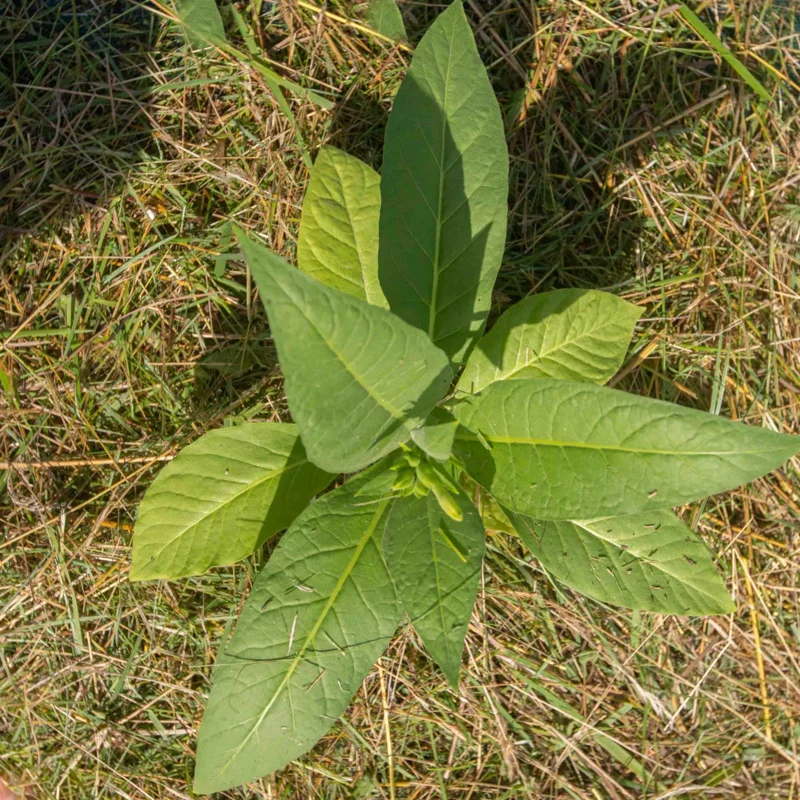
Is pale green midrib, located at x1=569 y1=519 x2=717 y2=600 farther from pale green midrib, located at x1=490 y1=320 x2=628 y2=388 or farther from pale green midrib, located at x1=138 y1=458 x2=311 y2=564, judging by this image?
pale green midrib, located at x1=138 y1=458 x2=311 y2=564

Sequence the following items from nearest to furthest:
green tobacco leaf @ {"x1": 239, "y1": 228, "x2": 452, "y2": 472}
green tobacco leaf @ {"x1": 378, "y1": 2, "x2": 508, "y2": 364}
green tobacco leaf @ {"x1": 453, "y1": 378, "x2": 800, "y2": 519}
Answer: green tobacco leaf @ {"x1": 239, "y1": 228, "x2": 452, "y2": 472} → green tobacco leaf @ {"x1": 453, "y1": 378, "x2": 800, "y2": 519} → green tobacco leaf @ {"x1": 378, "y1": 2, "x2": 508, "y2": 364}

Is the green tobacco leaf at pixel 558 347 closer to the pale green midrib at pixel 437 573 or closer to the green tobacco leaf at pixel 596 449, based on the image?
the green tobacco leaf at pixel 596 449

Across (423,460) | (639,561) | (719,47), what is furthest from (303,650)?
(719,47)

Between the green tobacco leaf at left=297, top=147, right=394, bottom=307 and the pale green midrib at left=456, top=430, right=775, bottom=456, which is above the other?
the green tobacco leaf at left=297, top=147, right=394, bottom=307

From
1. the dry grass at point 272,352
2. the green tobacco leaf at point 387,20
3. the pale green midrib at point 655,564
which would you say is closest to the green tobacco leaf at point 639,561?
the pale green midrib at point 655,564

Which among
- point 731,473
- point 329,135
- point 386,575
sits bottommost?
point 386,575

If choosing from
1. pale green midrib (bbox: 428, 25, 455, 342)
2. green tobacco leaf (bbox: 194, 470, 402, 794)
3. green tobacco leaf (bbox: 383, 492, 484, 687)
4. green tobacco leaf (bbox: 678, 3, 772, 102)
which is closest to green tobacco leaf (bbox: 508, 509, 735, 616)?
green tobacco leaf (bbox: 383, 492, 484, 687)

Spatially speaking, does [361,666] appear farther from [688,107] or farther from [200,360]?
[688,107]

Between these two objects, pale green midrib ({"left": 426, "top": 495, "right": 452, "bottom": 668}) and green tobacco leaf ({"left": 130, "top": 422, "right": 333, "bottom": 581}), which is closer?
pale green midrib ({"left": 426, "top": 495, "right": 452, "bottom": 668})

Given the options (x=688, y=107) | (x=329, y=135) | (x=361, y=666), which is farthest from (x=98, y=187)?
(x=688, y=107)
